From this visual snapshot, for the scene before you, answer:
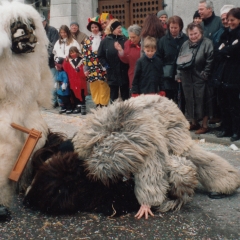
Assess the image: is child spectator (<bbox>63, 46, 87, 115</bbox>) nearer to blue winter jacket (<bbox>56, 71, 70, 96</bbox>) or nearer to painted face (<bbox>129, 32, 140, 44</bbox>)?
blue winter jacket (<bbox>56, 71, 70, 96</bbox>)

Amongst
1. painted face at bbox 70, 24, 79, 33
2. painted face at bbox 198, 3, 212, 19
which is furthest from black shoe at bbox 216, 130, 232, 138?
painted face at bbox 70, 24, 79, 33

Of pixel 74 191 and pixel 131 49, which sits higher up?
pixel 131 49

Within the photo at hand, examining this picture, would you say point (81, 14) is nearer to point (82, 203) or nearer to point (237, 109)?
point (237, 109)

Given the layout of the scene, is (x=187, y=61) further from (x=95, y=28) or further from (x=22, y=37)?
(x=22, y=37)

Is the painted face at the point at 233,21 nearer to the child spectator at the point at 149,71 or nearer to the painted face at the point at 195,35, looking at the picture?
the painted face at the point at 195,35

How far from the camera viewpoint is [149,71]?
22.6 feet

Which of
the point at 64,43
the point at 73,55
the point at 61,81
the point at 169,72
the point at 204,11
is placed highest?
the point at 204,11

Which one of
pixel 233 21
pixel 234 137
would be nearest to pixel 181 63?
pixel 233 21

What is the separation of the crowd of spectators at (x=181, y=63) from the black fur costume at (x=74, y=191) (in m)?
3.20

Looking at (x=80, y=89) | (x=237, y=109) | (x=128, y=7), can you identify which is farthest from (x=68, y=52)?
(x=237, y=109)

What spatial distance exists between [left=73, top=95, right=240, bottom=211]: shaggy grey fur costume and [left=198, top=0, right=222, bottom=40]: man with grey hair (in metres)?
3.61

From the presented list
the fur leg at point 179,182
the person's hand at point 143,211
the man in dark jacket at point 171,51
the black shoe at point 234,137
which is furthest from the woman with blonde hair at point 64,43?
the person's hand at point 143,211

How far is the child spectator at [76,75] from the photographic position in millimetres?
9125

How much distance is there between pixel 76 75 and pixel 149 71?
264cm
